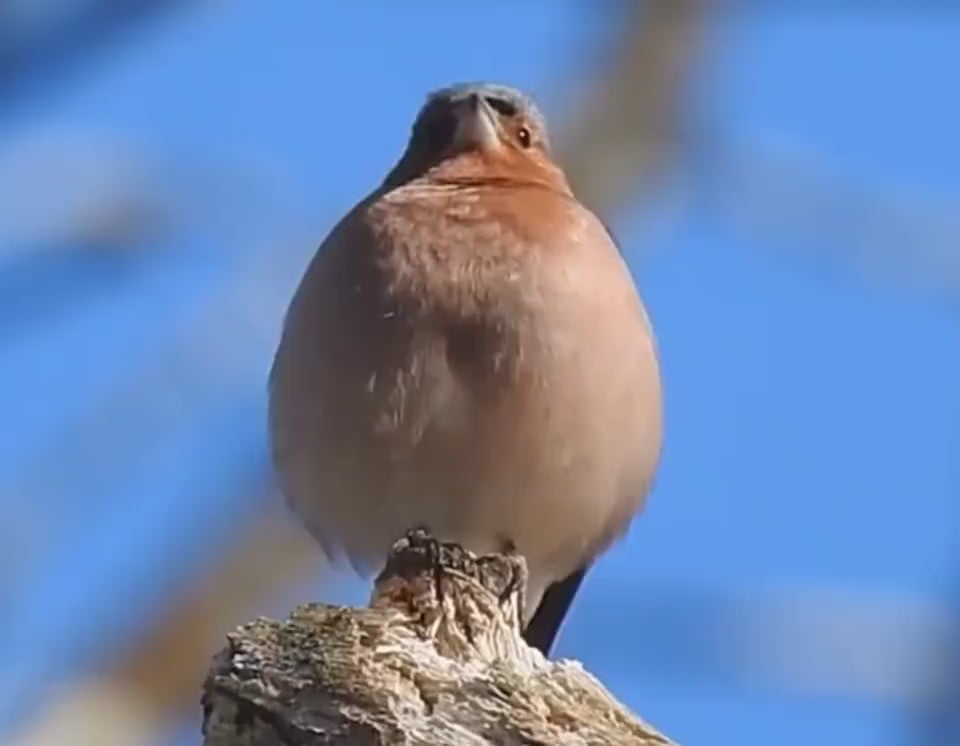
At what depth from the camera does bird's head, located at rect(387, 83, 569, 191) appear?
15.5 feet

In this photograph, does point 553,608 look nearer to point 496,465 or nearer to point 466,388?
point 496,465

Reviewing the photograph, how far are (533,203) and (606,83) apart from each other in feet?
2.55

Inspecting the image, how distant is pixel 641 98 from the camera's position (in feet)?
11.8

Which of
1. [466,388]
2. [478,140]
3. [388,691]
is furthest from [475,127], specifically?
[388,691]

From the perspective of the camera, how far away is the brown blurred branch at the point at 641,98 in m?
3.52

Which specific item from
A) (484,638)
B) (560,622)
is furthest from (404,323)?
(484,638)

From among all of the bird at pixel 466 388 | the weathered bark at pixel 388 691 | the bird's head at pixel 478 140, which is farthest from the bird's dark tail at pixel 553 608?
the weathered bark at pixel 388 691

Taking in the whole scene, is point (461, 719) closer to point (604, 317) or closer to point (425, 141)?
point (604, 317)

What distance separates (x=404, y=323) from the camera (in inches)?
156

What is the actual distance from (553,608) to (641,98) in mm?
1315

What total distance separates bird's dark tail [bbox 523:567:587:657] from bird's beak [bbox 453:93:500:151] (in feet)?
3.32

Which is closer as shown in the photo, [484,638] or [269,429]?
[484,638]

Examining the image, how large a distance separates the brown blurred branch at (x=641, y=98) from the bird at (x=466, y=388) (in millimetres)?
320

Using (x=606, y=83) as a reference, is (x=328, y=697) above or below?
below
